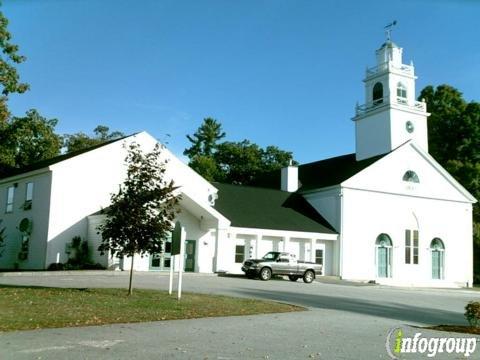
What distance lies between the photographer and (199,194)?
35.6 meters

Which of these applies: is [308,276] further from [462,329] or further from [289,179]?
[462,329]

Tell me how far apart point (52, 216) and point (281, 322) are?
20.1 metres

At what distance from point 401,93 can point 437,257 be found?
41.4 feet

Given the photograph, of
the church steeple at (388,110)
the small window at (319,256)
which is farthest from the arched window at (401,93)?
the small window at (319,256)

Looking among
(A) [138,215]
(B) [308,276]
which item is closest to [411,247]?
(B) [308,276]

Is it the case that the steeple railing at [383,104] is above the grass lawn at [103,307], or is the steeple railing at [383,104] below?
above

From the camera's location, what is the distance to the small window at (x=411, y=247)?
135 feet

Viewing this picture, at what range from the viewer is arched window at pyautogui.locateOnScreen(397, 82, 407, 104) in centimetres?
4434

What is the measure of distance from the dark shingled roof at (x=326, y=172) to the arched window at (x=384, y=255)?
195 inches

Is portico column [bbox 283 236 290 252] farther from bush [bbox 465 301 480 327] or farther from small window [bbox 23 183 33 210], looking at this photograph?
bush [bbox 465 301 480 327]

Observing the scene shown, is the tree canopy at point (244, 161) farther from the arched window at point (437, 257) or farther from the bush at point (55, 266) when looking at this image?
the bush at point (55, 266)

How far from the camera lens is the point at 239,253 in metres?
35.8

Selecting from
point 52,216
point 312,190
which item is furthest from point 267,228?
point 52,216

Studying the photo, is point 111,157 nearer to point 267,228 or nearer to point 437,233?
point 267,228
